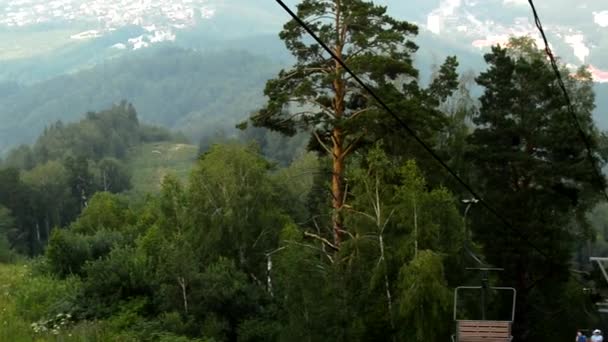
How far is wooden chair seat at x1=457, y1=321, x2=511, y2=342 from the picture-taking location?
21859 millimetres

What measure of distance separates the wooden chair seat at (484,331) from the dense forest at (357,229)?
321cm

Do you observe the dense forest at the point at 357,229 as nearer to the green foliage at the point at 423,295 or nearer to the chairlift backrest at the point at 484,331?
the green foliage at the point at 423,295

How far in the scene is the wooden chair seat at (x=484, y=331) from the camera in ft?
71.7

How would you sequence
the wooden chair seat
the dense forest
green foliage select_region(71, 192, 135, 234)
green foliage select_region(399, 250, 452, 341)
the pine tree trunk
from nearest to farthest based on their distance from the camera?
the wooden chair seat
the dense forest
green foliage select_region(399, 250, 452, 341)
the pine tree trunk
green foliage select_region(71, 192, 135, 234)

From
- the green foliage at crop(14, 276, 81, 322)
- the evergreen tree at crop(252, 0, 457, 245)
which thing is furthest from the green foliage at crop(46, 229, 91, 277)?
the evergreen tree at crop(252, 0, 457, 245)

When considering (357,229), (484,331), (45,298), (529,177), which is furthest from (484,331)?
(529,177)

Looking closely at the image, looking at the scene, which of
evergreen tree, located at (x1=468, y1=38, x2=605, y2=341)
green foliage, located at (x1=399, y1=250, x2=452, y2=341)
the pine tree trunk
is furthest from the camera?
evergreen tree, located at (x1=468, y1=38, x2=605, y2=341)

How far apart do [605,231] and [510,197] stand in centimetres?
8248

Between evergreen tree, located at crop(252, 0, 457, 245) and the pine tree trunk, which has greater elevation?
evergreen tree, located at crop(252, 0, 457, 245)

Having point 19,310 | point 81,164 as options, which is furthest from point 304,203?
point 81,164

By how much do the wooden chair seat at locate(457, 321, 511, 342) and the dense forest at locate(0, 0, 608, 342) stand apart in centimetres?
321

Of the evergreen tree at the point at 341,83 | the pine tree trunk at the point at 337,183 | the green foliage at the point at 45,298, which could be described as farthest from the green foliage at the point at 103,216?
the green foliage at the point at 45,298

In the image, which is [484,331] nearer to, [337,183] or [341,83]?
[337,183]

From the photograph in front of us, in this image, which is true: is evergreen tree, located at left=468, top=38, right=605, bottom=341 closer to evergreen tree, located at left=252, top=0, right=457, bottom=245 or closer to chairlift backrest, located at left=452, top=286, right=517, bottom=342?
evergreen tree, located at left=252, top=0, right=457, bottom=245
